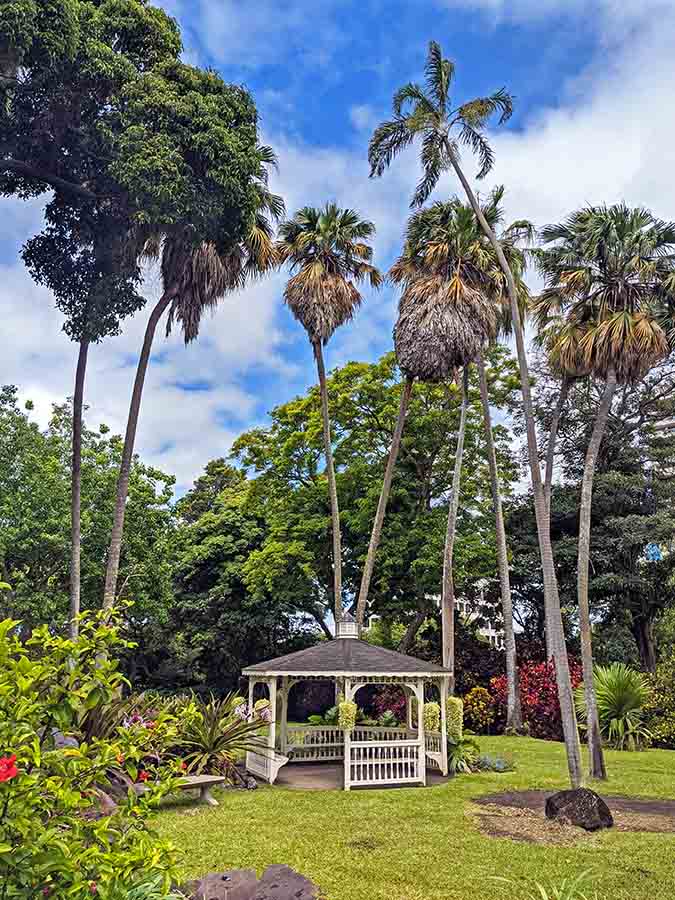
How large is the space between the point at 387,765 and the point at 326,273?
14.0 meters

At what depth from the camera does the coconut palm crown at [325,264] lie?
68.2ft

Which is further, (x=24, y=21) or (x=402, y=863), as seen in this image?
(x=24, y=21)

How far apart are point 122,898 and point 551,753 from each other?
16.4 m

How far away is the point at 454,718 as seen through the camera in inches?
586

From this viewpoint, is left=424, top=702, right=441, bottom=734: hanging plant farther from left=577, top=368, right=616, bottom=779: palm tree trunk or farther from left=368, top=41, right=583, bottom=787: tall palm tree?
left=368, top=41, right=583, bottom=787: tall palm tree

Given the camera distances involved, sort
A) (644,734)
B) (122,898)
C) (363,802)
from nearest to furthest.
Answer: (122,898) → (363,802) → (644,734)

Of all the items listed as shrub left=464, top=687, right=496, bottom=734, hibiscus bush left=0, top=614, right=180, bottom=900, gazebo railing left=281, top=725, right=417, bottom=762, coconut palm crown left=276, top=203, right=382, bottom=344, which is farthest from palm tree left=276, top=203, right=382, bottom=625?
hibiscus bush left=0, top=614, right=180, bottom=900

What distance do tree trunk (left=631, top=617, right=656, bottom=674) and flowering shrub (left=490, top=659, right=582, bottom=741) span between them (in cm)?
473

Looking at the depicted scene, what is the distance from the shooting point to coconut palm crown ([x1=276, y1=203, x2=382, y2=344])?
2078cm

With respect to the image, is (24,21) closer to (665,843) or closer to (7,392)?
(7,392)

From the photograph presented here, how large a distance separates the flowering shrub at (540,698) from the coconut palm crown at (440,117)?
1468 cm

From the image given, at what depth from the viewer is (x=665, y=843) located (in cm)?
857

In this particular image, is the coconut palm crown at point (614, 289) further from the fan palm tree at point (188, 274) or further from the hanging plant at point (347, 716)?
the hanging plant at point (347, 716)

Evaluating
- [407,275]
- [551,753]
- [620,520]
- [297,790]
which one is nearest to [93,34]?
[407,275]
